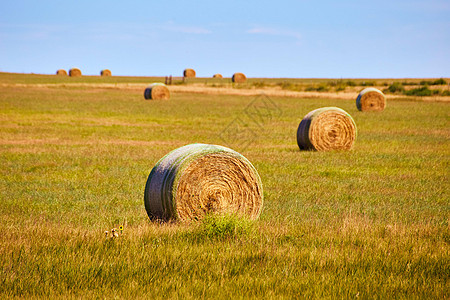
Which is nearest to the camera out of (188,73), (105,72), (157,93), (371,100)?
(371,100)

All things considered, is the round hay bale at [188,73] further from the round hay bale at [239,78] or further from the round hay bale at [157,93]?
the round hay bale at [157,93]

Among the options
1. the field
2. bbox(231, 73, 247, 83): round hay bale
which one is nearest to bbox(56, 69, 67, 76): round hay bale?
bbox(231, 73, 247, 83): round hay bale

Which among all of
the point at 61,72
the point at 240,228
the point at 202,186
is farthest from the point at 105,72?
the point at 240,228

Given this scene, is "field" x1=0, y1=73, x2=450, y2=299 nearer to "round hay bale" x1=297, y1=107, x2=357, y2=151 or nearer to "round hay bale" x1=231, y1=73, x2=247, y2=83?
"round hay bale" x1=297, y1=107, x2=357, y2=151

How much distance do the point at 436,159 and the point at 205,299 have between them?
1345 centimetres

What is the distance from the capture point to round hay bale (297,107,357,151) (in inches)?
719

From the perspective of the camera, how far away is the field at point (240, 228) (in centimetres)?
504

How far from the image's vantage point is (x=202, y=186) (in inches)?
299

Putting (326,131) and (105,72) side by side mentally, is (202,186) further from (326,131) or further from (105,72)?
(105,72)

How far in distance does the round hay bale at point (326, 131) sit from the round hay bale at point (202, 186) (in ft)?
34.8

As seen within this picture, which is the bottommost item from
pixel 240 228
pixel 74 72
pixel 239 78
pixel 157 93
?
pixel 240 228

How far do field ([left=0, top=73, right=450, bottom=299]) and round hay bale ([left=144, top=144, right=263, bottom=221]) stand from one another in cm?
34

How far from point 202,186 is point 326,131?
11679 millimetres

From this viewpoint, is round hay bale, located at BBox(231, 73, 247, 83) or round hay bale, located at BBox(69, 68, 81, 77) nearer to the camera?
round hay bale, located at BBox(231, 73, 247, 83)
